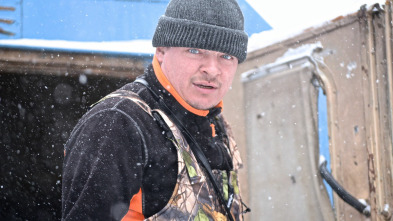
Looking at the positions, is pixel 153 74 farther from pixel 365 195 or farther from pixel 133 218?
pixel 365 195

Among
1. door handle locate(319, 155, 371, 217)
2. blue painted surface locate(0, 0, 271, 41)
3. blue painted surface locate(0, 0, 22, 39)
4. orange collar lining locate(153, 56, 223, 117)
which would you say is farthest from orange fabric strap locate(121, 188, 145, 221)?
blue painted surface locate(0, 0, 22, 39)

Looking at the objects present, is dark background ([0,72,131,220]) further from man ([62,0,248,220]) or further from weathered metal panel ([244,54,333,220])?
man ([62,0,248,220])

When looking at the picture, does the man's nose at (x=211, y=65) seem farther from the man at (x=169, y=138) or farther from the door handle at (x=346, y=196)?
the door handle at (x=346, y=196)

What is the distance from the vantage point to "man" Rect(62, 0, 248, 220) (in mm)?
1494

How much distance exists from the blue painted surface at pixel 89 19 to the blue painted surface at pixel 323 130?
1317 millimetres

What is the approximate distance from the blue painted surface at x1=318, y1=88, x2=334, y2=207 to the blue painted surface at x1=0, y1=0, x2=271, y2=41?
1.32m

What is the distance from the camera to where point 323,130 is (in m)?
3.13

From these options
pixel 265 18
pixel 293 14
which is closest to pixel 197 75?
pixel 293 14

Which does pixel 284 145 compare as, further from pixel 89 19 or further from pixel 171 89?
pixel 89 19

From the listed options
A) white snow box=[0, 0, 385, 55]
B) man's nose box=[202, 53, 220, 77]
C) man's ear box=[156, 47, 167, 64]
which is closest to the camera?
man's nose box=[202, 53, 220, 77]

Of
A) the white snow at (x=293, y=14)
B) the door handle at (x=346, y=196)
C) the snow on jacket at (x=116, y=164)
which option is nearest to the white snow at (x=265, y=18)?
the white snow at (x=293, y=14)

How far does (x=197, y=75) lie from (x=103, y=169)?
0.55 metres

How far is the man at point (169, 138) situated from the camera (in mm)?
1494

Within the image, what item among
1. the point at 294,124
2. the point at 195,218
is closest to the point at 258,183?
the point at 294,124
